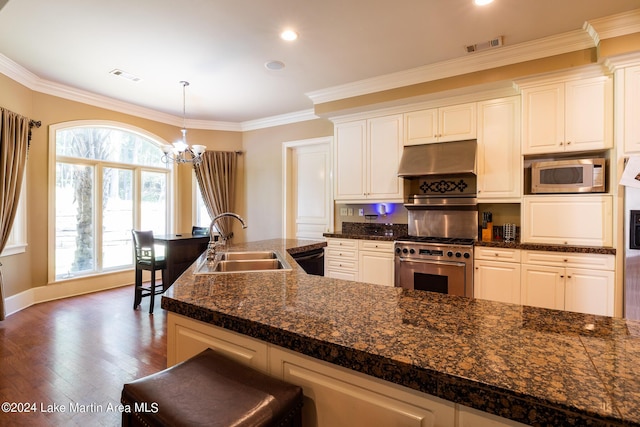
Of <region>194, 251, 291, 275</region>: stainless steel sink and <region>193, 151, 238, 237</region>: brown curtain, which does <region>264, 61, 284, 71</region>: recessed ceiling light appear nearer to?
<region>194, 251, 291, 275</region>: stainless steel sink

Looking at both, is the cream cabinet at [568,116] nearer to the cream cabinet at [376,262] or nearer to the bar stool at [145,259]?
the cream cabinet at [376,262]

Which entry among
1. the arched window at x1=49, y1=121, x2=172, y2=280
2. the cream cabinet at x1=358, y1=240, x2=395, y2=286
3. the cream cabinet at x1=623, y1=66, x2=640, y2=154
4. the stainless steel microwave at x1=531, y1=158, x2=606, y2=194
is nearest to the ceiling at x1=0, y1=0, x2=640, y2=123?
the cream cabinet at x1=623, y1=66, x2=640, y2=154

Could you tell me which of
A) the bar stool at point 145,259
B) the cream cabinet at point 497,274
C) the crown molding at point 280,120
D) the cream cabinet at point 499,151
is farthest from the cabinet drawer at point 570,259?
the bar stool at point 145,259

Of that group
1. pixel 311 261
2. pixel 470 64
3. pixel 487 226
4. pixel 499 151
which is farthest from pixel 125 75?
pixel 487 226

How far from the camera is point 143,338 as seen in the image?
9.73 feet

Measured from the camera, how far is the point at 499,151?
10.9 ft

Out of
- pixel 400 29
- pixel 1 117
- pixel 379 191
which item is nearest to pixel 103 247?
pixel 1 117

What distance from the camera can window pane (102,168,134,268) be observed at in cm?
482

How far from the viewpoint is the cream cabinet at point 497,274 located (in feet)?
10.0

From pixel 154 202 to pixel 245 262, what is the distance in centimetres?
399

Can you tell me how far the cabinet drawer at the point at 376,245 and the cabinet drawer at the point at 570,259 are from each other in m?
1.37

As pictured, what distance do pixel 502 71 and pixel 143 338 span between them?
4.46m

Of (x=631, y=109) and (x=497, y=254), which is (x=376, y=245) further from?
(x=631, y=109)

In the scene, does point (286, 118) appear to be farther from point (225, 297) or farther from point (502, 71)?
point (225, 297)
